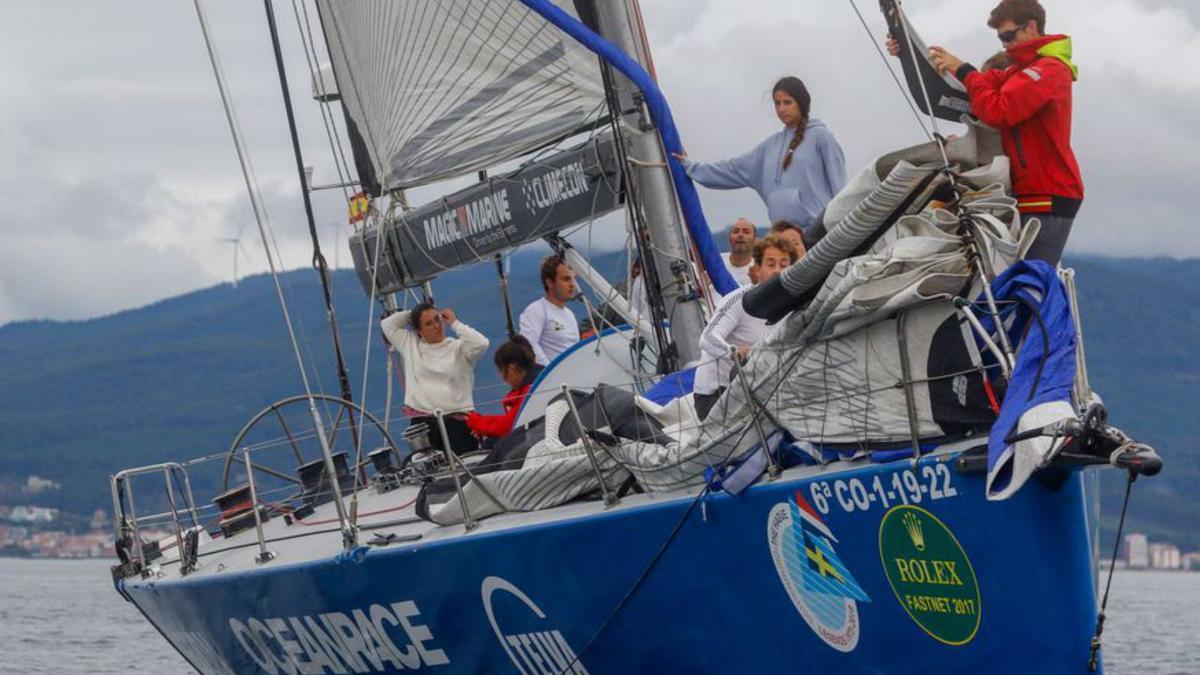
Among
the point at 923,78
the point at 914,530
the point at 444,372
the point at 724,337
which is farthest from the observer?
the point at 444,372

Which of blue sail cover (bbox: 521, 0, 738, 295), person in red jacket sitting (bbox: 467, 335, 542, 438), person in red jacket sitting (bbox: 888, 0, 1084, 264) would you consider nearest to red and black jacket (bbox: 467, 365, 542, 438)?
person in red jacket sitting (bbox: 467, 335, 542, 438)

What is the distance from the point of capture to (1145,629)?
31.6m

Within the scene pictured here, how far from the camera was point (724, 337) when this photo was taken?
8.19 meters

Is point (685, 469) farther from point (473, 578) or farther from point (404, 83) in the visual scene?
point (404, 83)

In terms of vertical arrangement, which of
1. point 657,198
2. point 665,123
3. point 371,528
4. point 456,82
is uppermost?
point 456,82

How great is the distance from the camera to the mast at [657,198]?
9.80 meters

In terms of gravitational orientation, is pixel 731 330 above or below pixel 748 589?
above

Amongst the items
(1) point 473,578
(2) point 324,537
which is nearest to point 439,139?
(2) point 324,537

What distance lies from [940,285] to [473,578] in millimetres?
2439

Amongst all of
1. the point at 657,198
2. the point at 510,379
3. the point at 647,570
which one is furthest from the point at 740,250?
the point at 647,570

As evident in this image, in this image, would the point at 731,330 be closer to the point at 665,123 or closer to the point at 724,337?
the point at 724,337

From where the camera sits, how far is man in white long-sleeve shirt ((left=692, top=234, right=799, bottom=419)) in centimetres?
800

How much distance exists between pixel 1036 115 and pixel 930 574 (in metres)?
1.79

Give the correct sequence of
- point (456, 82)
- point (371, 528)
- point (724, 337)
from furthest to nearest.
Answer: point (456, 82), point (371, 528), point (724, 337)
